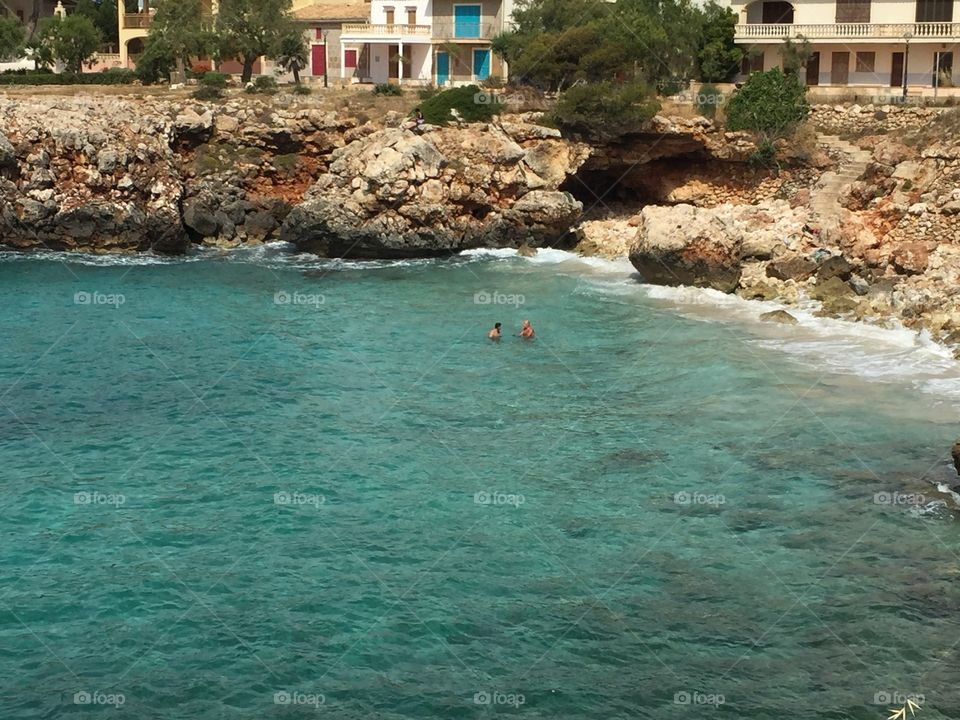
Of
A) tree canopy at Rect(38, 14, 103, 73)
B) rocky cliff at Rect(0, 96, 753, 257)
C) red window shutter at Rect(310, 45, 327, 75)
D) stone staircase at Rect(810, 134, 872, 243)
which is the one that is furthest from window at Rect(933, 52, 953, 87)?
tree canopy at Rect(38, 14, 103, 73)

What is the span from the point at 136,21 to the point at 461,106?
113ft

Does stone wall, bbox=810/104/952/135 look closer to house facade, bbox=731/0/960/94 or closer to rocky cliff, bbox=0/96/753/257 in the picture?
house facade, bbox=731/0/960/94

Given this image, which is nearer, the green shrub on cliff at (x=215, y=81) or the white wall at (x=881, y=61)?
the white wall at (x=881, y=61)

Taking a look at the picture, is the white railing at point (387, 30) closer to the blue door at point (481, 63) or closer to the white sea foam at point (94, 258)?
the blue door at point (481, 63)

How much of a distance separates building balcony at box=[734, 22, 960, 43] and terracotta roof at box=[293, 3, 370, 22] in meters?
26.0

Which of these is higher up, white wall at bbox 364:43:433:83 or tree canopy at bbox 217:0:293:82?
tree canopy at bbox 217:0:293:82

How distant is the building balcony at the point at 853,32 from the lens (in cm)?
6219

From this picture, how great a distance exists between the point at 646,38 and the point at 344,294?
24370mm

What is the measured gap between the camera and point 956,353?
35750 millimetres

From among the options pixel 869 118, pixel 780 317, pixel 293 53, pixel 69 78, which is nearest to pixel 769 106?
pixel 869 118

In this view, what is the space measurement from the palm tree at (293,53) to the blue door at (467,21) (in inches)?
359

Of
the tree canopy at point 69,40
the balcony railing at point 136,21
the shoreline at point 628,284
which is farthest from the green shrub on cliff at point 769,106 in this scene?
the balcony railing at point 136,21

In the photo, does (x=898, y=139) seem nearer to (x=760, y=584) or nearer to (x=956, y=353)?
(x=956, y=353)

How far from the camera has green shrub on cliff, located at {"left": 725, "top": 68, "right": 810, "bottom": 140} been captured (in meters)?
57.4
